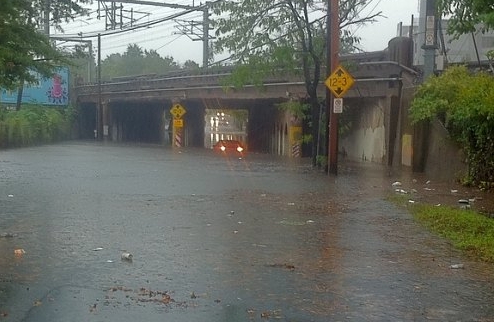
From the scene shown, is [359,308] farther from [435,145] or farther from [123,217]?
[435,145]

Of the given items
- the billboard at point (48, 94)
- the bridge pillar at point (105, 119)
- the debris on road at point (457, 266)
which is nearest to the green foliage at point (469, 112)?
the debris on road at point (457, 266)

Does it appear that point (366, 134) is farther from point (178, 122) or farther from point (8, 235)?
point (8, 235)

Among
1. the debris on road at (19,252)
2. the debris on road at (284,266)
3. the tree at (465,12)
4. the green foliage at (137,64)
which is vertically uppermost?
the green foliage at (137,64)

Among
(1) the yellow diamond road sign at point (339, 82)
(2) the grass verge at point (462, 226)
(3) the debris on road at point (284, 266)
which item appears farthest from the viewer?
(1) the yellow diamond road sign at point (339, 82)

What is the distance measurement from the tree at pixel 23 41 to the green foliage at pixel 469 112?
1096 centimetres

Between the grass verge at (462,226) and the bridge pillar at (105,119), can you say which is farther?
the bridge pillar at (105,119)

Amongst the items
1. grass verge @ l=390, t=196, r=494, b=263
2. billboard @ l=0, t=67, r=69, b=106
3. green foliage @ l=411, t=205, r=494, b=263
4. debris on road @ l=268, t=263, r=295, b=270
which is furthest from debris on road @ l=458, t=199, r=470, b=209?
billboard @ l=0, t=67, r=69, b=106

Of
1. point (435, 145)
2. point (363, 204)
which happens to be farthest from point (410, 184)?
point (363, 204)

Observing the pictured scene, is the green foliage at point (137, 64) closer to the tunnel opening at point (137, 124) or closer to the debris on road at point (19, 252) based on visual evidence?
the tunnel opening at point (137, 124)

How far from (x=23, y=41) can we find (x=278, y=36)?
473 inches

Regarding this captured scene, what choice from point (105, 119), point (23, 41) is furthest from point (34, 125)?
point (23, 41)

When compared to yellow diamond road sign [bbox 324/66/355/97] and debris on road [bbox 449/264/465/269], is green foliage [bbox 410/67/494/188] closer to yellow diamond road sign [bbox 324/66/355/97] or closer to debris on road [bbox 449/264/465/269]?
yellow diamond road sign [bbox 324/66/355/97]

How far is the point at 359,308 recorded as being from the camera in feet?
23.6

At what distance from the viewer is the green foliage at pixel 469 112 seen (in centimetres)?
1920
